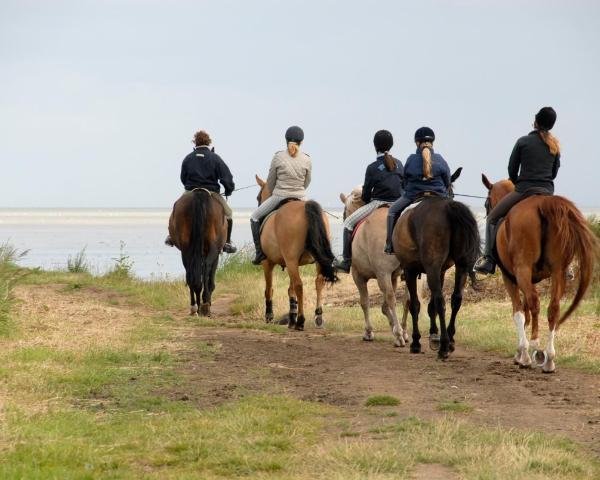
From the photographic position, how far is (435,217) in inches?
484

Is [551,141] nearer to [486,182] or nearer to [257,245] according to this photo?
[486,182]

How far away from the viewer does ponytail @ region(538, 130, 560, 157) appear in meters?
11.8

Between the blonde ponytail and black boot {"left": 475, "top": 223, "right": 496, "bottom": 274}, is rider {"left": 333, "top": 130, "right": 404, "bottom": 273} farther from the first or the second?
the blonde ponytail

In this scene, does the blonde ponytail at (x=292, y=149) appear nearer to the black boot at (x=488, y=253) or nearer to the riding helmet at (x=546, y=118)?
the black boot at (x=488, y=253)

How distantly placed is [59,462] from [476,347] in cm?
789

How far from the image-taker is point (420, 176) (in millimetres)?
13023

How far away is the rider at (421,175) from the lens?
1301 centimetres

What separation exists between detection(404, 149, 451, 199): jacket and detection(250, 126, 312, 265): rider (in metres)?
3.48

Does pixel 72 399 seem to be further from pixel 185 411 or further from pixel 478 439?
pixel 478 439

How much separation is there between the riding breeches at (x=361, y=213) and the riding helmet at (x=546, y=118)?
114 inches

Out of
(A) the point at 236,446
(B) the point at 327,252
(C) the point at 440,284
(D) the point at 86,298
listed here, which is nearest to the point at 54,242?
(D) the point at 86,298

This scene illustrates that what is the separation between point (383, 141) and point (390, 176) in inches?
17.9

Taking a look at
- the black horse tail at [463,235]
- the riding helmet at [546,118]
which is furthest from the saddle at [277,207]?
the riding helmet at [546,118]

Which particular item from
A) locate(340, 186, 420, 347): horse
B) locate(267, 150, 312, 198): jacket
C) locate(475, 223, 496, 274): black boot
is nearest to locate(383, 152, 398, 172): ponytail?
locate(340, 186, 420, 347): horse
